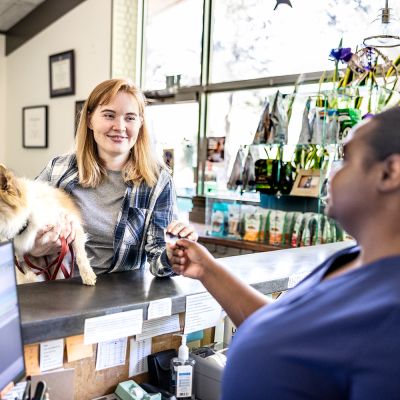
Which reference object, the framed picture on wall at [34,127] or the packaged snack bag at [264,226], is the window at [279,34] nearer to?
the packaged snack bag at [264,226]

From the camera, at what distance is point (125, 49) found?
5535mm

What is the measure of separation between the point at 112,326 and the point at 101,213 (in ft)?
2.13

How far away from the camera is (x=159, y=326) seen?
54.2 inches

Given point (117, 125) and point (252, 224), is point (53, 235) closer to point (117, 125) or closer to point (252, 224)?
point (117, 125)

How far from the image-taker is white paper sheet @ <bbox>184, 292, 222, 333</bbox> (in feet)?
4.49

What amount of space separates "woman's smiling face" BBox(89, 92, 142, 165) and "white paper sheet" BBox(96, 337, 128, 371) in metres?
0.71

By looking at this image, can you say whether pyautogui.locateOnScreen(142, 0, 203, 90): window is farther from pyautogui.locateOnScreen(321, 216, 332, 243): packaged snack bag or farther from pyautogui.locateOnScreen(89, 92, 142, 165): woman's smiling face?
pyautogui.locateOnScreen(89, 92, 142, 165): woman's smiling face

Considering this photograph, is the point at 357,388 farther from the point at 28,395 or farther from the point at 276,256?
the point at 276,256

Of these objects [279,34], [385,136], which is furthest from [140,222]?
[279,34]

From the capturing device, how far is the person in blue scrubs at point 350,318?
0.66 m

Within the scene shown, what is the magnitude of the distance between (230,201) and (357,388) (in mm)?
3426

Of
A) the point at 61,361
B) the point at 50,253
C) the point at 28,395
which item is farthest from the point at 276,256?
the point at 28,395

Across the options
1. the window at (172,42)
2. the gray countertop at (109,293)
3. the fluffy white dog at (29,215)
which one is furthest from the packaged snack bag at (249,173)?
the fluffy white dog at (29,215)

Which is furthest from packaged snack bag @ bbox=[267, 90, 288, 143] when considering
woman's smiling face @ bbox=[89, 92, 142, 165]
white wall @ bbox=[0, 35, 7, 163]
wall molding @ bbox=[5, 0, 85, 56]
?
white wall @ bbox=[0, 35, 7, 163]
